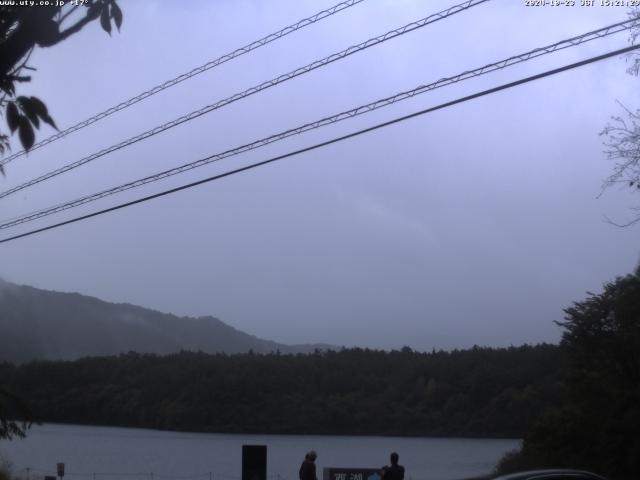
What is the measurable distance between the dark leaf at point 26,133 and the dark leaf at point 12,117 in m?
0.03

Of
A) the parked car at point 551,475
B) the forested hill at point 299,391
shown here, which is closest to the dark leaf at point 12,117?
the parked car at point 551,475

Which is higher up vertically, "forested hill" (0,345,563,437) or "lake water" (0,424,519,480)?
"forested hill" (0,345,563,437)

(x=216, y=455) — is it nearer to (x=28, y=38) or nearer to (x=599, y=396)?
(x=599, y=396)

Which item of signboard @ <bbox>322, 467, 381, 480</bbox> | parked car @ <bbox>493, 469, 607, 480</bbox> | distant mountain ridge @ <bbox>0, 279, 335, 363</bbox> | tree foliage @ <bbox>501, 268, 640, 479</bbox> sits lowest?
signboard @ <bbox>322, 467, 381, 480</bbox>

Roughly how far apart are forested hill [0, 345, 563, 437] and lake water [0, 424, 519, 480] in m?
1.66

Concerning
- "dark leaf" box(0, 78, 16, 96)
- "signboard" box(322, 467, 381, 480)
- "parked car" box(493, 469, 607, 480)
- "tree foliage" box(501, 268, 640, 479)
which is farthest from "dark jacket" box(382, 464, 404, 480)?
"dark leaf" box(0, 78, 16, 96)

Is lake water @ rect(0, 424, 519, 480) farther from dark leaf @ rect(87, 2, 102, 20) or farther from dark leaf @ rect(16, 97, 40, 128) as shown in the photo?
dark leaf @ rect(16, 97, 40, 128)

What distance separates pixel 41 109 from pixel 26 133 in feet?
0.52

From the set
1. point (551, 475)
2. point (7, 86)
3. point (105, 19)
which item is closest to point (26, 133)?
point (7, 86)

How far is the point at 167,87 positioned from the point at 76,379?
124 feet

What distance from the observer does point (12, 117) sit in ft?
15.6

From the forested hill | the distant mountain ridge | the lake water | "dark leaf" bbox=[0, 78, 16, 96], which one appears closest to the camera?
"dark leaf" bbox=[0, 78, 16, 96]

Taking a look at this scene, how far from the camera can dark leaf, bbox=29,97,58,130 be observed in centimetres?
471

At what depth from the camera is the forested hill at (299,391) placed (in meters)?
40.7
